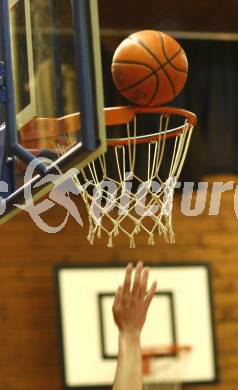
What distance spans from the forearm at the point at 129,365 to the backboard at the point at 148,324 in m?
3.75

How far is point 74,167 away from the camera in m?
2.96

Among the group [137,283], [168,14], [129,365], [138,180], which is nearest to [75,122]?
[137,283]

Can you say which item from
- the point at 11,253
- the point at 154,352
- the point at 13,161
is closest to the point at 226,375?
the point at 154,352

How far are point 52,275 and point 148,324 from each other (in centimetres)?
86

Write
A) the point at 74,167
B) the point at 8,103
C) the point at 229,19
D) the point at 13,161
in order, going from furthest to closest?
the point at 229,19, the point at 13,161, the point at 8,103, the point at 74,167

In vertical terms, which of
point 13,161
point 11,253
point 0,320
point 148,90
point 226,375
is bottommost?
point 226,375

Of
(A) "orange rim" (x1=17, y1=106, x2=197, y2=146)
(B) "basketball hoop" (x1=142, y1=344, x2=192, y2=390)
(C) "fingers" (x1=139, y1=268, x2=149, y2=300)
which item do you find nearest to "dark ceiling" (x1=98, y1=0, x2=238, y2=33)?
(A) "orange rim" (x1=17, y1=106, x2=197, y2=146)

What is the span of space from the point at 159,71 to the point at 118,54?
0.66ft

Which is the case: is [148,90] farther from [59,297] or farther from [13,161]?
[59,297]

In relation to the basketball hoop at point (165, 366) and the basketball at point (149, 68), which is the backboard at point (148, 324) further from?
the basketball at point (149, 68)

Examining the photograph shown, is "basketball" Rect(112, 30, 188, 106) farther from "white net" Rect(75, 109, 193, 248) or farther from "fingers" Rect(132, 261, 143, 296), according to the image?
"fingers" Rect(132, 261, 143, 296)

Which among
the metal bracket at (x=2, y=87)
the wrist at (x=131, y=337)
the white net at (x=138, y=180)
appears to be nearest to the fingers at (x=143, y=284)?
the wrist at (x=131, y=337)

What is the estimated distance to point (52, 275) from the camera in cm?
702

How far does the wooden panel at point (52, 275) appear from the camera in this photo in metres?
6.93
